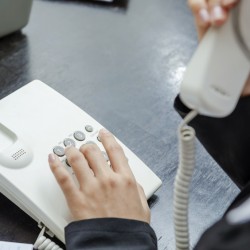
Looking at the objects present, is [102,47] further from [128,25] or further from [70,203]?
[70,203]

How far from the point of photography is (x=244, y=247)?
1.15 feet

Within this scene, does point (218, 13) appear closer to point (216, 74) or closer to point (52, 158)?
point (216, 74)

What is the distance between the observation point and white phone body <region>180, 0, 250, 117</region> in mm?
523

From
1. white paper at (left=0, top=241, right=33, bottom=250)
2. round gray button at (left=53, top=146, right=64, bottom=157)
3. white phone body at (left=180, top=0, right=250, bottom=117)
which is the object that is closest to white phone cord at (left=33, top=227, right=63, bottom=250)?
white paper at (left=0, top=241, right=33, bottom=250)

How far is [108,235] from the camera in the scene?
530mm

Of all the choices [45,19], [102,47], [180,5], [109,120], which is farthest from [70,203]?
[180,5]

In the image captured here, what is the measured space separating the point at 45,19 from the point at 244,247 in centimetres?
80

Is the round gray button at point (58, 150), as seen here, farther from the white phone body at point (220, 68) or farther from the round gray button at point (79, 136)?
the white phone body at point (220, 68)

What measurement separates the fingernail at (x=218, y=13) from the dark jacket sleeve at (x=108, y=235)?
26 cm

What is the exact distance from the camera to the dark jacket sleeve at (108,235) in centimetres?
53

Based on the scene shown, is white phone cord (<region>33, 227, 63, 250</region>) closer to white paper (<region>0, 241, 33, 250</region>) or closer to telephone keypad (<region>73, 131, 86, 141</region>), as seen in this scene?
white paper (<region>0, 241, 33, 250</region>)

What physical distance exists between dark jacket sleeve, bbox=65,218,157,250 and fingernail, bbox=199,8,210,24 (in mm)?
258

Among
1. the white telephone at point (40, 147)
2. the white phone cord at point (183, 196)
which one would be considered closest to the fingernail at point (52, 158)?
the white telephone at point (40, 147)

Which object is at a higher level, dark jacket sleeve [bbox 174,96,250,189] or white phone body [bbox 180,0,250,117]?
white phone body [bbox 180,0,250,117]
